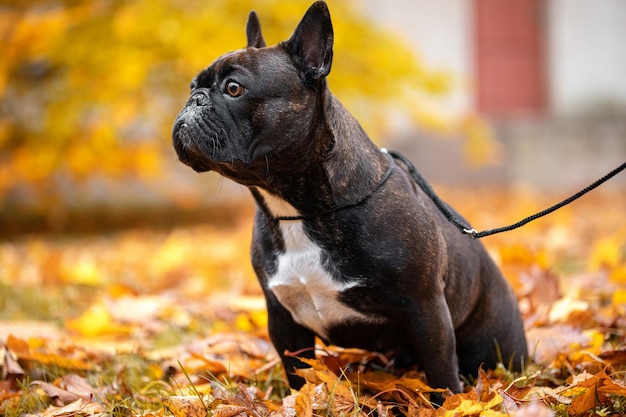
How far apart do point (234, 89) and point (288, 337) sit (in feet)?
2.64

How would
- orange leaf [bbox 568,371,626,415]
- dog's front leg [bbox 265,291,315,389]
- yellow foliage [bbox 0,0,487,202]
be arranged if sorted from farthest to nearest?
yellow foliage [bbox 0,0,487,202] < dog's front leg [bbox 265,291,315,389] < orange leaf [bbox 568,371,626,415]

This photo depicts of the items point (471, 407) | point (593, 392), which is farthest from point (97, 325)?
point (593, 392)

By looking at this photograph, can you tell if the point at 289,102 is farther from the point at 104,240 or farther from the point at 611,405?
the point at 104,240

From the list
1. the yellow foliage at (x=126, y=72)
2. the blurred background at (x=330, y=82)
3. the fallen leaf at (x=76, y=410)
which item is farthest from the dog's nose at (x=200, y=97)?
the yellow foliage at (x=126, y=72)

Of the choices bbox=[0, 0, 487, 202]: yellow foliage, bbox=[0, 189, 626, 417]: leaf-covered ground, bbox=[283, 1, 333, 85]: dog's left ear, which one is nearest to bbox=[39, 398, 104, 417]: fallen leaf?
bbox=[0, 189, 626, 417]: leaf-covered ground

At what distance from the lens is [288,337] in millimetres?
2299

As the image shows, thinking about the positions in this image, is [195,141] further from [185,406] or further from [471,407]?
[471,407]

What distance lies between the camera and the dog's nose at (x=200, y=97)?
2.06m

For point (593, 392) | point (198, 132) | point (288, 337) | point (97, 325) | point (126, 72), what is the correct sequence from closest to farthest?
point (593, 392), point (198, 132), point (288, 337), point (97, 325), point (126, 72)

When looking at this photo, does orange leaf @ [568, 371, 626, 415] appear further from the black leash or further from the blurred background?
the blurred background

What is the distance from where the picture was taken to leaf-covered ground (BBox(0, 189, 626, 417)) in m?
1.98

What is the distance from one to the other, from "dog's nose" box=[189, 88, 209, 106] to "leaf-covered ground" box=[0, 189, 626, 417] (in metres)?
0.81

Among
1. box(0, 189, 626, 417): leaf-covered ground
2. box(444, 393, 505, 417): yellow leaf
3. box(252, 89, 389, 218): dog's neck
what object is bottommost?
box(0, 189, 626, 417): leaf-covered ground

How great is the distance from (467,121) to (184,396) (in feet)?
20.3
